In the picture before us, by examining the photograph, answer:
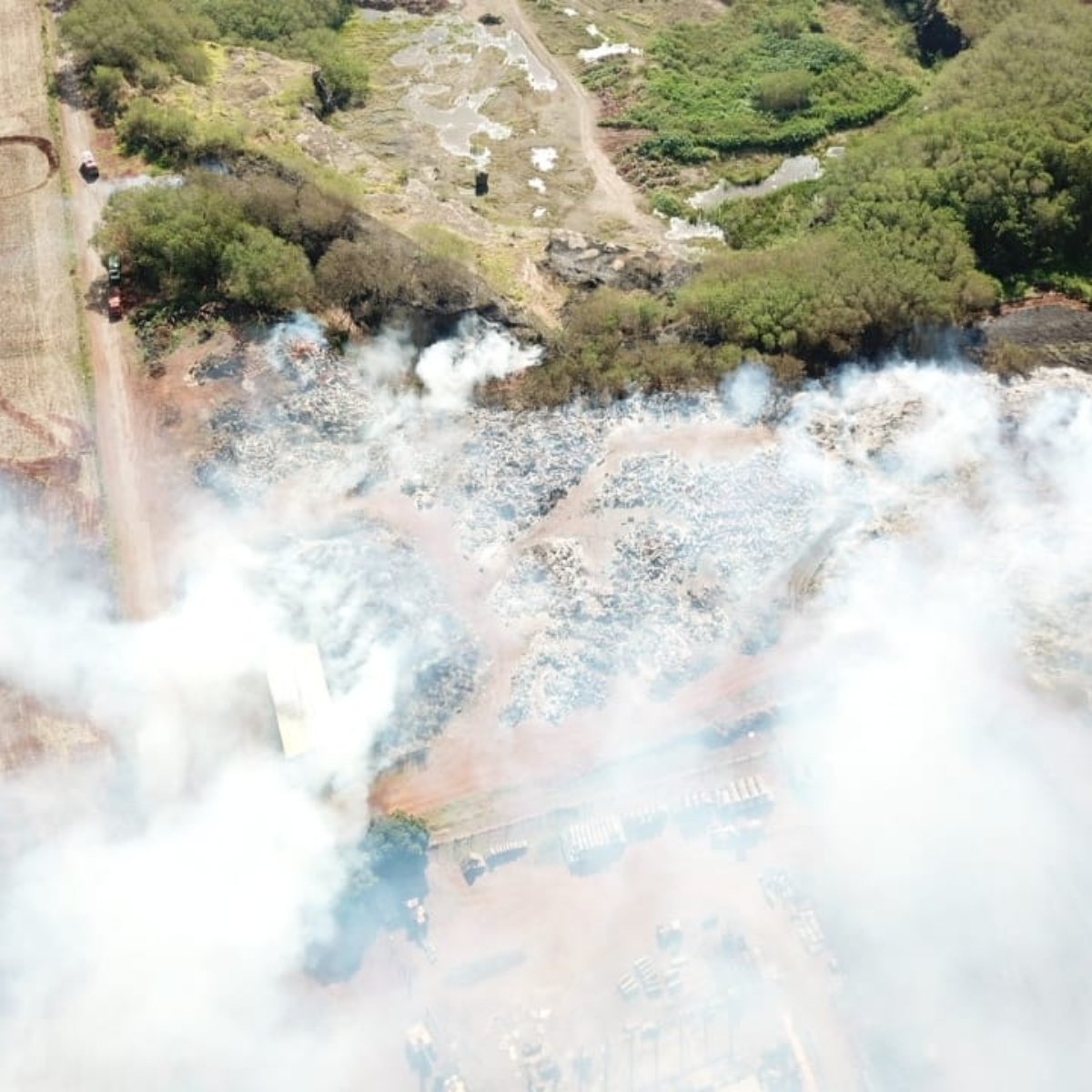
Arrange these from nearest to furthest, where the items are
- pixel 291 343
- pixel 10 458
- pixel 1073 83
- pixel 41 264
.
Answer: pixel 10 458 < pixel 291 343 < pixel 41 264 < pixel 1073 83

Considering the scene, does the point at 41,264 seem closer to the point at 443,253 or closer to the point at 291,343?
the point at 291,343

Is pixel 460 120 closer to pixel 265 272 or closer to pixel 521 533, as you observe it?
pixel 265 272

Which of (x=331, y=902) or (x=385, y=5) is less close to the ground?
(x=385, y=5)

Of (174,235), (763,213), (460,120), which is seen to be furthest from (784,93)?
(174,235)

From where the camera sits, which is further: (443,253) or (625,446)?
(443,253)

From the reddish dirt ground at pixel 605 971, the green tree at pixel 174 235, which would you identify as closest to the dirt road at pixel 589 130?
the green tree at pixel 174 235

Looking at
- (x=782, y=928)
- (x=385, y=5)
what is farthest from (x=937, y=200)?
(x=385, y=5)
